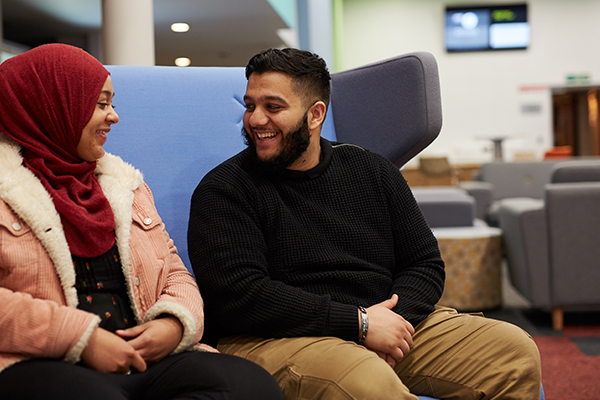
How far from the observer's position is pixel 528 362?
1176 mm

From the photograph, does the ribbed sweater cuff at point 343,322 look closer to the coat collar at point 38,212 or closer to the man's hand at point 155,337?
the man's hand at point 155,337

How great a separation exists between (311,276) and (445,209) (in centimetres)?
226

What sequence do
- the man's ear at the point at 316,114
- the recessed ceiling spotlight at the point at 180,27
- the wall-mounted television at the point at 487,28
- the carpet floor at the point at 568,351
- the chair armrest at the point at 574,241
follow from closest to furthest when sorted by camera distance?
the man's ear at the point at 316,114 < the carpet floor at the point at 568,351 < the chair armrest at the point at 574,241 < the recessed ceiling spotlight at the point at 180,27 < the wall-mounted television at the point at 487,28

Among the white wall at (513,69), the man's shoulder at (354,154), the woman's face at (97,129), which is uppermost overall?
the white wall at (513,69)

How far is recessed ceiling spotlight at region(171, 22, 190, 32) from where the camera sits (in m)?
7.50

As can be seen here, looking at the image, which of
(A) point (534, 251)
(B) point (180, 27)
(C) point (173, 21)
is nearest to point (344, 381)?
(A) point (534, 251)

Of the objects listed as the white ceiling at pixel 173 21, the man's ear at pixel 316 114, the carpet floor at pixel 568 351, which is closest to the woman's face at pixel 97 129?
the man's ear at pixel 316 114

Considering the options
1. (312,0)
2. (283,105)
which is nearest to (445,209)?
(283,105)

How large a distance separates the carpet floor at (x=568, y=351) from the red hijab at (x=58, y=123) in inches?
69.6

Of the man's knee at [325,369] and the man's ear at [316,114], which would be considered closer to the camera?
the man's knee at [325,369]

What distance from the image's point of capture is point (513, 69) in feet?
34.6

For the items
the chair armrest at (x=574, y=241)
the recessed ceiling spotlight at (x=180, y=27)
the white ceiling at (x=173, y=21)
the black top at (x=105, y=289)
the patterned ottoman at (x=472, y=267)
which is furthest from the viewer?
the recessed ceiling spotlight at (x=180, y=27)

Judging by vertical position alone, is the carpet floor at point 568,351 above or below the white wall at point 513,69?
below

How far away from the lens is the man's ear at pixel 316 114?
1458mm
